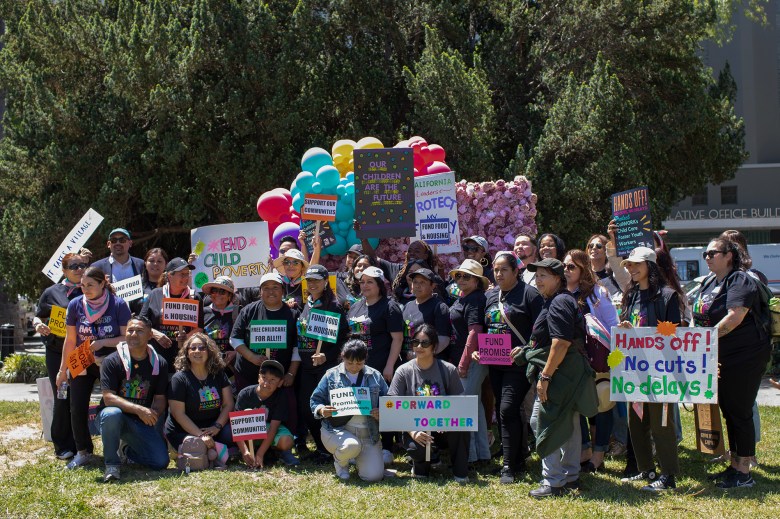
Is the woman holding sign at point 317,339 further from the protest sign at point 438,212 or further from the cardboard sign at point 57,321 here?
the cardboard sign at point 57,321

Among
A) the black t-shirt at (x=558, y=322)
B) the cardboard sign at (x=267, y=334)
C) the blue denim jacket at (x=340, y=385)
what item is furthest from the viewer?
the cardboard sign at (x=267, y=334)

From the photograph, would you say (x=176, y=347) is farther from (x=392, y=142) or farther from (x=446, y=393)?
(x=392, y=142)

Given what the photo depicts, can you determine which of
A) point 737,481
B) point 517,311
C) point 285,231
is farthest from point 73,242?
point 737,481

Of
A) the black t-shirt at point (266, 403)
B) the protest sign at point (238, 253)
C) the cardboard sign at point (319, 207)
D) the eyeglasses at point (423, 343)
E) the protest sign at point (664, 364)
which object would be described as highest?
the cardboard sign at point (319, 207)

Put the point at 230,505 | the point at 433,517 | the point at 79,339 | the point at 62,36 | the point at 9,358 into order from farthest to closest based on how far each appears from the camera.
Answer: the point at 9,358 → the point at 62,36 → the point at 79,339 → the point at 230,505 → the point at 433,517

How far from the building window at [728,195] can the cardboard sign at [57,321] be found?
3991cm

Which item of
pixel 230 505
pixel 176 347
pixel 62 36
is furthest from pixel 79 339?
pixel 62 36

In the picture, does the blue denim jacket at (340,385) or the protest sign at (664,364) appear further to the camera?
the blue denim jacket at (340,385)

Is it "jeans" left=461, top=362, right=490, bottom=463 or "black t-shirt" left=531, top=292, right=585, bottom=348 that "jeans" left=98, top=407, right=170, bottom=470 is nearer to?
"jeans" left=461, top=362, right=490, bottom=463

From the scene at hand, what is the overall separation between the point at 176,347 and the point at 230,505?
2.31 meters

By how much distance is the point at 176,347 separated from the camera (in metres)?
8.17

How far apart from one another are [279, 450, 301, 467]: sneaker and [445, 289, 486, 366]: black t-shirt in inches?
65.7

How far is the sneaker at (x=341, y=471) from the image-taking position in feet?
23.0

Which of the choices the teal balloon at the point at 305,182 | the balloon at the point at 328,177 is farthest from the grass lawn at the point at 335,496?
the teal balloon at the point at 305,182
